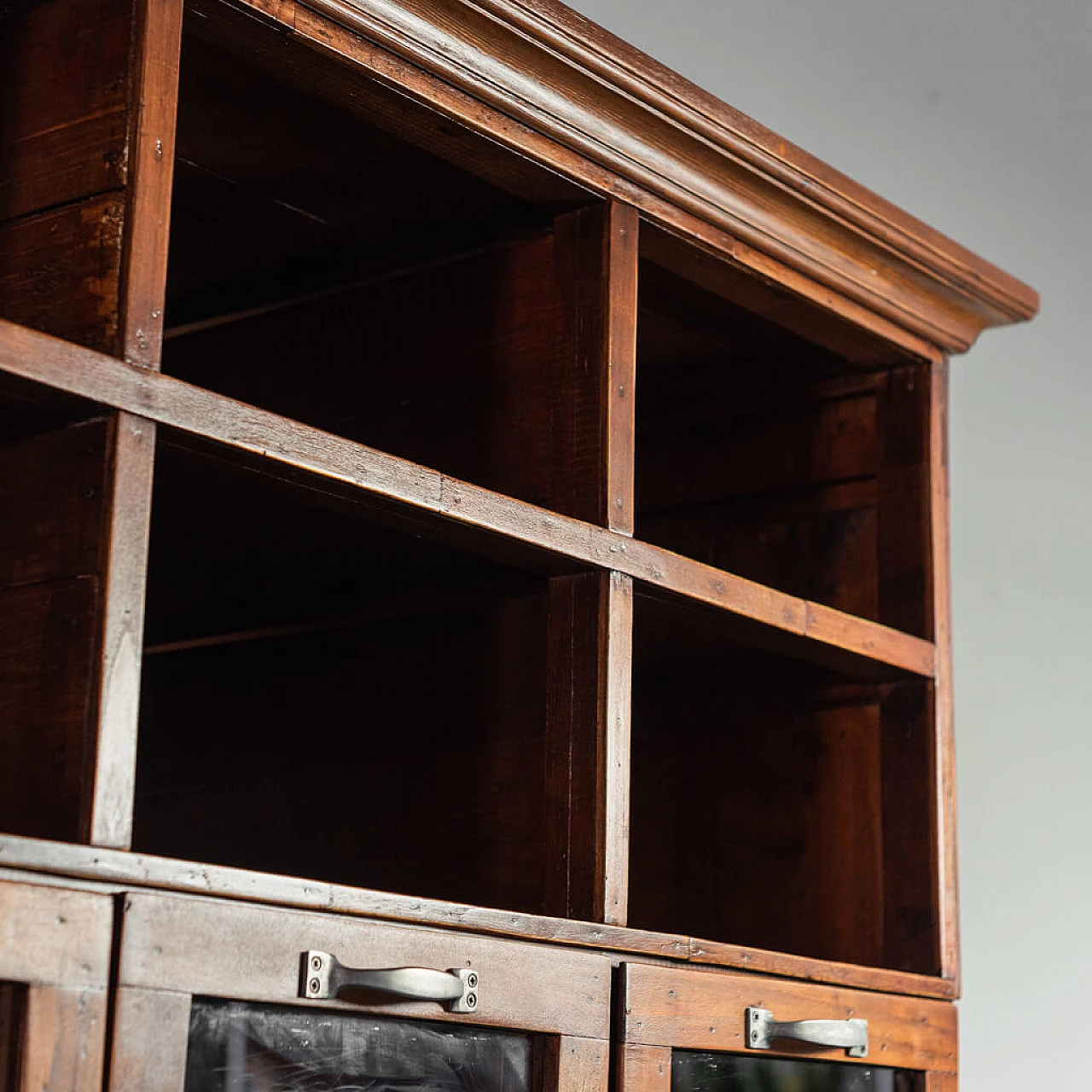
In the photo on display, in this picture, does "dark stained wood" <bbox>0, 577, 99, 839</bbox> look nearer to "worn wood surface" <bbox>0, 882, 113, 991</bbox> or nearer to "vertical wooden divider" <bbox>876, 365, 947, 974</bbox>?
"worn wood surface" <bbox>0, 882, 113, 991</bbox>

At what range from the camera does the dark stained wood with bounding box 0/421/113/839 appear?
3.65ft

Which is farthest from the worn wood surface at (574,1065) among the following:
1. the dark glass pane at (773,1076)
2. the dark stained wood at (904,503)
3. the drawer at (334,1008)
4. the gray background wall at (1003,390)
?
the gray background wall at (1003,390)

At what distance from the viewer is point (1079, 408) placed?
297cm

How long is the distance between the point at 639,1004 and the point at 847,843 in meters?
0.56

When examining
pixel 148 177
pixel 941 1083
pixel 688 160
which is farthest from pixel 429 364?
pixel 941 1083

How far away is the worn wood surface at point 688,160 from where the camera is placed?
56.7 inches

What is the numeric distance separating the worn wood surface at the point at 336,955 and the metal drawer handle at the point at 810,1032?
8.0 inches

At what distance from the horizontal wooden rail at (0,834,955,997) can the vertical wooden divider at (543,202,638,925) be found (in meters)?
0.06

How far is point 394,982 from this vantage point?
1.23 metres

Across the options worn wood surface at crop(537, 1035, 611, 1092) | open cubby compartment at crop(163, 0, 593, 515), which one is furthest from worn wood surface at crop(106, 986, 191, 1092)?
open cubby compartment at crop(163, 0, 593, 515)

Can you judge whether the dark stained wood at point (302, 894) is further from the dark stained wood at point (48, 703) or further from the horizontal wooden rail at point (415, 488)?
the horizontal wooden rail at point (415, 488)

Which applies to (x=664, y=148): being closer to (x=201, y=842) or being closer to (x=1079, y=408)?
(x=201, y=842)

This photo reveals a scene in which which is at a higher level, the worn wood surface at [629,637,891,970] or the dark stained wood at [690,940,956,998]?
A: the worn wood surface at [629,637,891,970]

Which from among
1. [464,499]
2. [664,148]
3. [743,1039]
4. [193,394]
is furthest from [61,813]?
[664,148]
